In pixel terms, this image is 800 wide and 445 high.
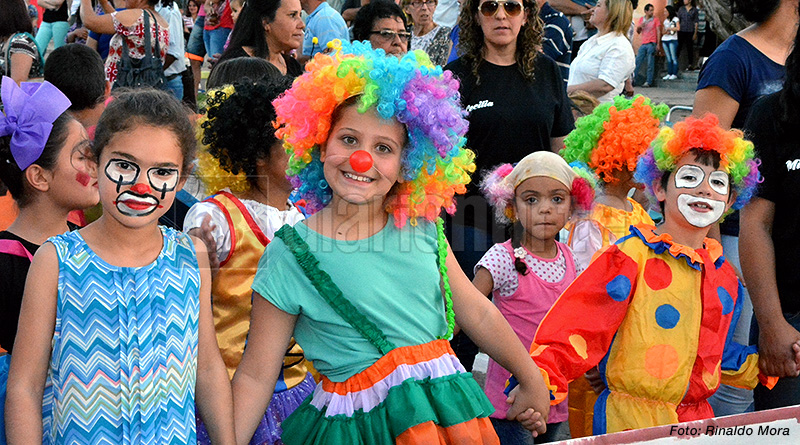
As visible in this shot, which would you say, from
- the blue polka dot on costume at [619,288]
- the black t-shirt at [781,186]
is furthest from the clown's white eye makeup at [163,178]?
the black t-shirt at [781,186]

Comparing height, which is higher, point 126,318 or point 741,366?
point 126,318

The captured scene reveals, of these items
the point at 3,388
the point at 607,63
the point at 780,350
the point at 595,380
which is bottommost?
the point at 595,380

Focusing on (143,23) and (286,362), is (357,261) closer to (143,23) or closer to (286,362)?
(286,362)

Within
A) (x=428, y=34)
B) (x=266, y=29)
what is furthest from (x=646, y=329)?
(x=428, y=34)

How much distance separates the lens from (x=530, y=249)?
3660 millimetres

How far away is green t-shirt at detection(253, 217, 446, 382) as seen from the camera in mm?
2217

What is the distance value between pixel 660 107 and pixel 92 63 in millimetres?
2921

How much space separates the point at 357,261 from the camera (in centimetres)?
227

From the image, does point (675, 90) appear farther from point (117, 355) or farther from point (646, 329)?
point (117, 355)

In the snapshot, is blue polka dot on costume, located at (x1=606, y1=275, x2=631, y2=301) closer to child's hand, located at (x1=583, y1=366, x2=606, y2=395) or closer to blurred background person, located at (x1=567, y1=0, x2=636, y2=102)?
child's hand, located at (x1=583, y1=366, x2=606, y2=395)

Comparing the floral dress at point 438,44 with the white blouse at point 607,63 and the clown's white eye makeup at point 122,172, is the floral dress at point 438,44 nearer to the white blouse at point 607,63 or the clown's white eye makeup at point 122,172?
the white blouse at point 607,63

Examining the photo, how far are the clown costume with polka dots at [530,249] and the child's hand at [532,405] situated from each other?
85 centimetres

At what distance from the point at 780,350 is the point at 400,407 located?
61.8 inches

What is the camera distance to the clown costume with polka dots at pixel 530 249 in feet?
11.5
